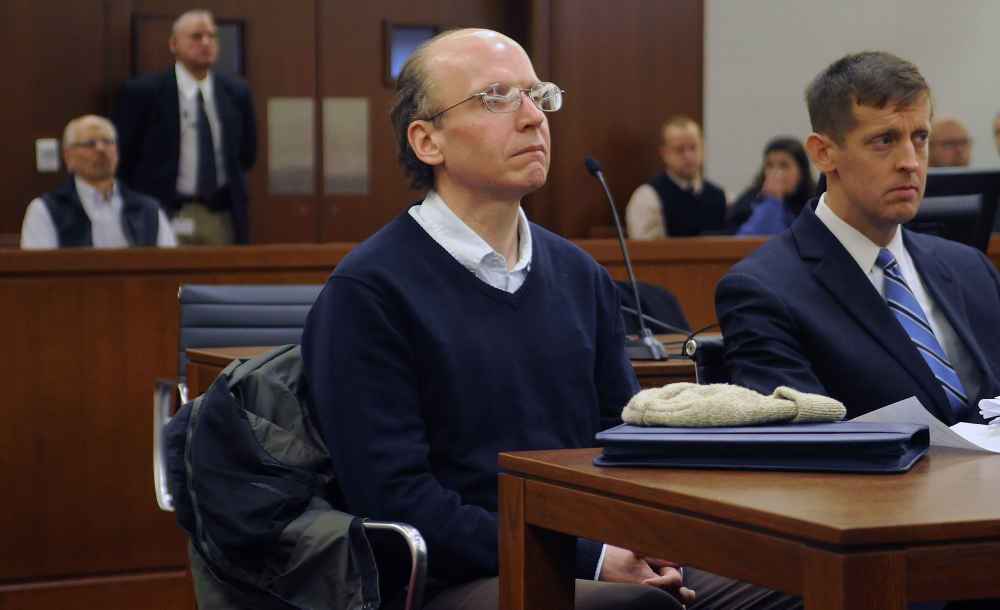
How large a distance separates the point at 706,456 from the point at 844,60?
1222 millimetres

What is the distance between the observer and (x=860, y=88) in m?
2.10

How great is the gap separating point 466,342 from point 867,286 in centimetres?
74

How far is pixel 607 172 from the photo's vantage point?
6.99m

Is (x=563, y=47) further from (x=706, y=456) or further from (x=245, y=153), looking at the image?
(x=706, y=456)

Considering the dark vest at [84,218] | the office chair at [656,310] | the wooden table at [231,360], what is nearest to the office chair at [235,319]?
the wooden table at [231,360]

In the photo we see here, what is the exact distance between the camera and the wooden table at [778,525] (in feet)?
2.99

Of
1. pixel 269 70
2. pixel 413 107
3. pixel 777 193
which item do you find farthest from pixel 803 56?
pixel 413 107

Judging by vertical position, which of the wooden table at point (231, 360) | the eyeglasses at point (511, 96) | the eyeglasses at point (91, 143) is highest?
the eyeglasses at point (91, 143)

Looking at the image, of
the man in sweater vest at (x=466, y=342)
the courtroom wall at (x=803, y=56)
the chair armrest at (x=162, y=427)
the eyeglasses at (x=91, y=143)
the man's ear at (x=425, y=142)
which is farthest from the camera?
the courtroom wall at (x=803, y=56)

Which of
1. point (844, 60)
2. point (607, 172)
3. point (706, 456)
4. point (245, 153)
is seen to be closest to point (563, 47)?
point (607, 172)

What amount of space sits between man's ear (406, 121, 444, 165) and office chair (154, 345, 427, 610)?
1.47ft

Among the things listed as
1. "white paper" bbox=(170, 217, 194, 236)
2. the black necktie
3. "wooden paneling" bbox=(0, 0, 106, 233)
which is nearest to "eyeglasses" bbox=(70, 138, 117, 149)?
"white paper" bbox=(170, 217, 194, 236)

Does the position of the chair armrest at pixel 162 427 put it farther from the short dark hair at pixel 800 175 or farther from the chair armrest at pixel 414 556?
the short dark hair at pixel 800 175

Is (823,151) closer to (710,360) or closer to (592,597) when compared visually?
(710,360)
